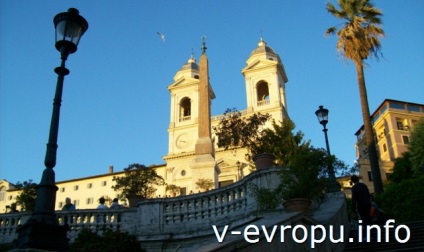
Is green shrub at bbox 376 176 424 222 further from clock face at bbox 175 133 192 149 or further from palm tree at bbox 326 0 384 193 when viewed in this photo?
clock face at bbox 175 133 192 149

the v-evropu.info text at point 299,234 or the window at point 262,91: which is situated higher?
the window at point 262,91

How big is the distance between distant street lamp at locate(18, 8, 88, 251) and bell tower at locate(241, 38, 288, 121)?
5204 centimetres

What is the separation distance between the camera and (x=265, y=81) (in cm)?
6456

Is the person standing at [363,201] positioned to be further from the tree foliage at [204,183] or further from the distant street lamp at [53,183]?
the tree foliage at [204,183]

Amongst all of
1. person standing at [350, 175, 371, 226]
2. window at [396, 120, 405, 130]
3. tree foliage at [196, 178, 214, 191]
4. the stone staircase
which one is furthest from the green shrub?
window at [396, 120, 405, 130]

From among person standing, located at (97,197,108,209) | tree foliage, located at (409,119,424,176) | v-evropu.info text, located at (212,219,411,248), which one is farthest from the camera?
tree foliage, located at (409,119,424,176)

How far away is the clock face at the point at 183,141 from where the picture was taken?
62094 mm

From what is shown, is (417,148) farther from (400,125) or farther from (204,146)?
(400,125)

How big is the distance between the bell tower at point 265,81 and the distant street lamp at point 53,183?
52.0 m

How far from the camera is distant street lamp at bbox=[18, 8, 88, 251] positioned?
21.0 ft

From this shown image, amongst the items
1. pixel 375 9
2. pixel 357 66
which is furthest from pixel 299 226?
pixel 375 9

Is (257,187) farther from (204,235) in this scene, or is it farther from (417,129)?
(417,129)

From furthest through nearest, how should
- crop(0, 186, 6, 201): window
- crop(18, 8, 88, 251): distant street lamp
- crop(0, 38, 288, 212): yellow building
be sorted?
crop(0, 186, 6, 201): window
crop(0, 38, 288, 212): yellow building
crop(18, 8, 88, 251): distant street lamp

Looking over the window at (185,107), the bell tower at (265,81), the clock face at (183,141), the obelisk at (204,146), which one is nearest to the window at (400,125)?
the bell tower at (265,81)
